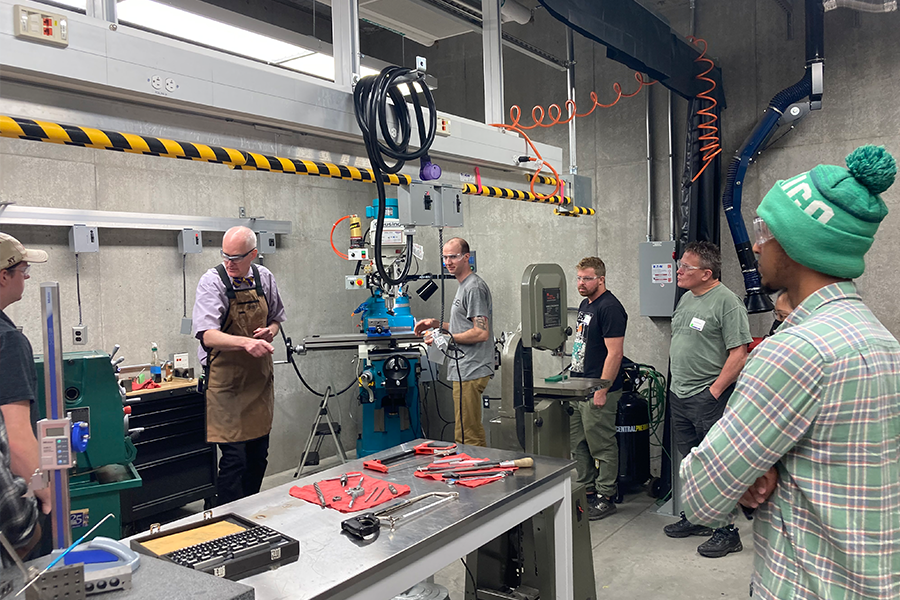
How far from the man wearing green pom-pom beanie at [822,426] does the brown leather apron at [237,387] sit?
8.10 feet

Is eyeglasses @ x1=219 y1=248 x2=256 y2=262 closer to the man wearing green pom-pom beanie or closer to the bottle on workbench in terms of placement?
the bottle on workbench

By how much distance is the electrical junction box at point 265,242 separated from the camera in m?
4.92

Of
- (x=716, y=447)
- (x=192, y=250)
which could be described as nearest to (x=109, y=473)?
(x=192, y=250)

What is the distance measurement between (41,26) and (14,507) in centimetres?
116

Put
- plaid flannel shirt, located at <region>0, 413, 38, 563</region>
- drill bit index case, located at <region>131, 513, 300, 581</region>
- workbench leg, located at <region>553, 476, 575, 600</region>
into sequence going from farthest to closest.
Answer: workbench leg, located at <region>553, 476, 575, 600</region> → plaid flannel shirt, located at <region>0, 413, 38, 563</region> → drill bit index case, located at <region>131, 513, 300, 581</region>

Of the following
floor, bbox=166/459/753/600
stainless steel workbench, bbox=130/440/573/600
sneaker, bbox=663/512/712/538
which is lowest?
floor, bbox=166/459/753/600

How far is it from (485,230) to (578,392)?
3121mm

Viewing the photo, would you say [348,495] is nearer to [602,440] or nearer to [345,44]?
[345,44]

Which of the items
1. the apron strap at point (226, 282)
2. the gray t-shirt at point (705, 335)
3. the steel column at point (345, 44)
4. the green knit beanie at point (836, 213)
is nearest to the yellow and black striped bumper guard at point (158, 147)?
the steel column at point (345, 44)

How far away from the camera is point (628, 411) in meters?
4.52

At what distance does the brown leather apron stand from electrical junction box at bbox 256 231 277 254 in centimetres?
162

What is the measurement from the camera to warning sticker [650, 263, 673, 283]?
4.67 m

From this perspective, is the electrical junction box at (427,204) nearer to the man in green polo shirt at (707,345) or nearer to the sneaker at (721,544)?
the man in green polo shirt at (707,345)

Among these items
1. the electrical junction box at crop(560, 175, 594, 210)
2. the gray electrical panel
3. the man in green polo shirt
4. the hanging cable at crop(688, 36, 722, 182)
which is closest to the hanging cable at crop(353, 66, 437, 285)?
the electrical junction box at crop(560, 175, 594, 210)
